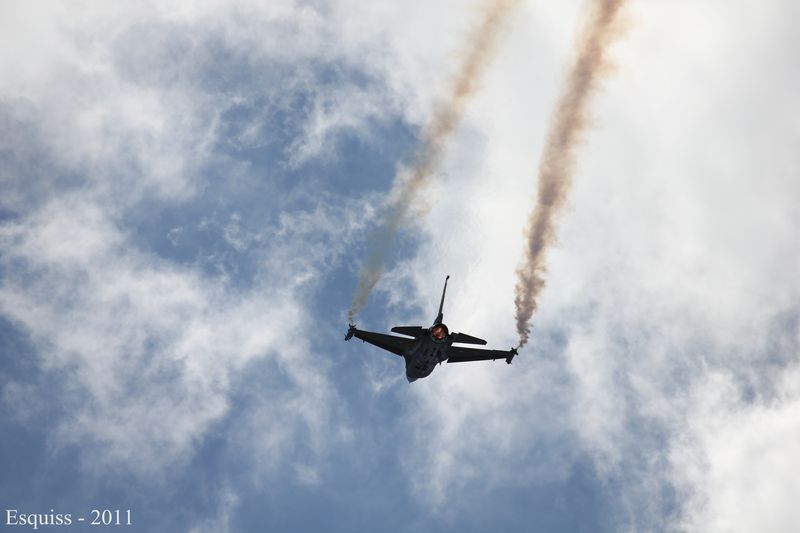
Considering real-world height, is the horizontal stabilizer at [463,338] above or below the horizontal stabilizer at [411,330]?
below

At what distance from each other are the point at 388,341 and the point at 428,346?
645cm

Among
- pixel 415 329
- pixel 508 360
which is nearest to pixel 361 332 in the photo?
pixel 415 329

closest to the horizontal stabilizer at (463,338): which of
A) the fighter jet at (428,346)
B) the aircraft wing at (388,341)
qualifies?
the fighter jet at (428,346)

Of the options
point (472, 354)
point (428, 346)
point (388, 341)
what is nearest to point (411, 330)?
point (428, 346)

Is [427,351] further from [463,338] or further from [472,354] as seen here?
[472,354]

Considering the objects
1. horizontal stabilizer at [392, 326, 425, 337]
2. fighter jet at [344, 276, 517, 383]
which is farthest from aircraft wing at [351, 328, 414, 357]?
horizontal stabilizer at [392, 326, 425, 337]

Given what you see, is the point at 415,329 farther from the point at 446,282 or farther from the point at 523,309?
the point at 523,309

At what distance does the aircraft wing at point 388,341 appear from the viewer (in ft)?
244

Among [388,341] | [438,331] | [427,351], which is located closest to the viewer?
[438,331]

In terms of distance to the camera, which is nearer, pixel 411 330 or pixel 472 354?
Answer: pixel 411 330

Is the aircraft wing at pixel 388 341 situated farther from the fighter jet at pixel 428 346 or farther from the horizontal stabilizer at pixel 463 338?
the horizontal stabilizer at pixel 463 338

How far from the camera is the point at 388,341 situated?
75812mm

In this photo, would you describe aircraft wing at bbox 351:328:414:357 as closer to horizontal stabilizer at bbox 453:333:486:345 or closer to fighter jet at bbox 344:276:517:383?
fighter jet at bbox 344:276:517:383

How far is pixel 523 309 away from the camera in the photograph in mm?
67938
